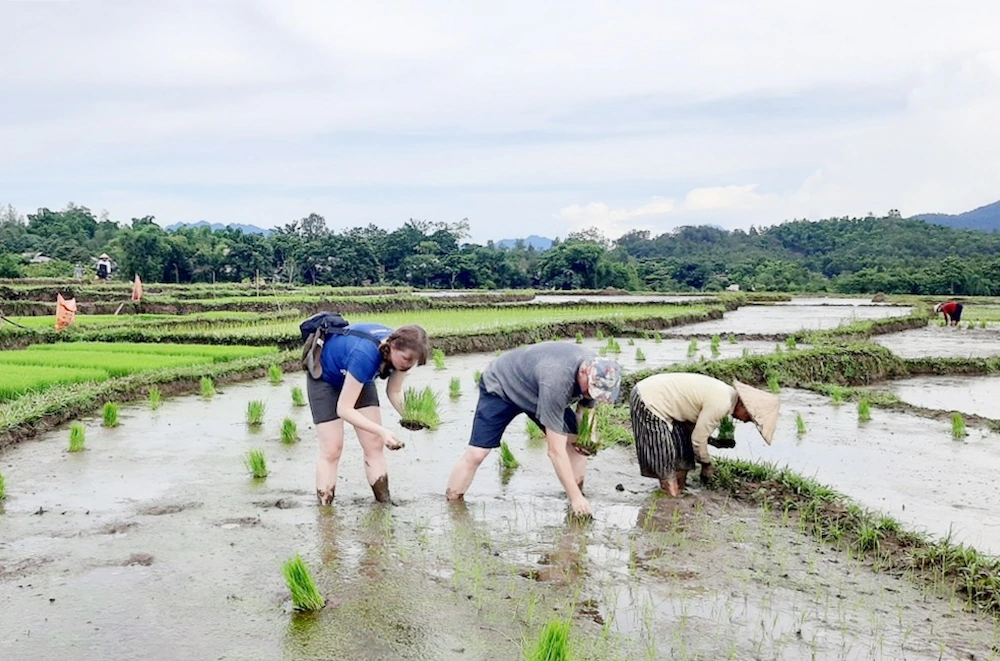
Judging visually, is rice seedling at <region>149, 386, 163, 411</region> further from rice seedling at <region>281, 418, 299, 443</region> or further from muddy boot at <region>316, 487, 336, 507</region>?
muddy boot at <region>316, 487, 336, 507</region>

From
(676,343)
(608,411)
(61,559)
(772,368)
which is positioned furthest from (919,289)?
(61,559)

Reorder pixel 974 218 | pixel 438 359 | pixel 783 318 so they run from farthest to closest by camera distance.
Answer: pixel 974 218 → pixel 783 318 → pixel 438 359

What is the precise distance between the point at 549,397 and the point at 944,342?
15905 mm

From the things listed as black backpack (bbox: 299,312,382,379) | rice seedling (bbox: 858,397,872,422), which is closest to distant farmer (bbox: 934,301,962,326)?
rice seedling (bbox: 858,397,872,422)

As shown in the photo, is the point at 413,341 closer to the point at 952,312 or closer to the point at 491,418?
the point at 491,418

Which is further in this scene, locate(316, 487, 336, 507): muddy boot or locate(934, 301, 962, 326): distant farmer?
locate(934, 301, 962, 326): distant farmer

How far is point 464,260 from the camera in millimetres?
48156

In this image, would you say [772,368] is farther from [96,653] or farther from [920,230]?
[920,230]

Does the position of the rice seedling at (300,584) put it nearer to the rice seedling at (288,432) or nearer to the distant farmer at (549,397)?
the distant farmer at (549,397)

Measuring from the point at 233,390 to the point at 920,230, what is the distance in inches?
2450

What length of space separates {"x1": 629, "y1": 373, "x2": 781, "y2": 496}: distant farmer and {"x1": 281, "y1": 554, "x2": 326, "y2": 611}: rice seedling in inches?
109

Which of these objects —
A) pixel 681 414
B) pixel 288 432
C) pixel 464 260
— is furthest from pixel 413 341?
pixel 464 260

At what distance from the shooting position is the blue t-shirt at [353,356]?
5.00 m

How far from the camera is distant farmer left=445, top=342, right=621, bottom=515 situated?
489cm
